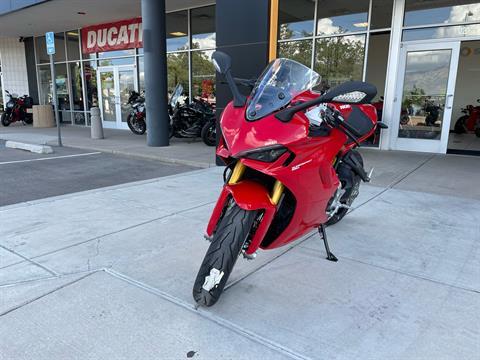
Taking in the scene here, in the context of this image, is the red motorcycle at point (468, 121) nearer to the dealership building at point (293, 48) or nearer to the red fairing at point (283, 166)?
the dealership building at point (293, 48)

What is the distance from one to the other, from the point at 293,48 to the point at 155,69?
3623 millimetres

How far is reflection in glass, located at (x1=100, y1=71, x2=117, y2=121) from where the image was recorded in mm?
14430

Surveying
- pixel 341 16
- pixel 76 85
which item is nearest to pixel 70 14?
pixel 76 85

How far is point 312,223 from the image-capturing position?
8.48 ft

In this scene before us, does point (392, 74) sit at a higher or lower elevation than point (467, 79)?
lower

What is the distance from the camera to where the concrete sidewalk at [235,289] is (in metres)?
2.03

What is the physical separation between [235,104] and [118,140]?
9.05 metres

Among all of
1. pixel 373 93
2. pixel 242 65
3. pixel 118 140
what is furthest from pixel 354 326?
pixel 118 140

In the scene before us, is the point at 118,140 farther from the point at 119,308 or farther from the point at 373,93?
the point at 373,93

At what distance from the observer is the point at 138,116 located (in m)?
11.7

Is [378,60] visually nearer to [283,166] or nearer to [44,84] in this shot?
[283,166]

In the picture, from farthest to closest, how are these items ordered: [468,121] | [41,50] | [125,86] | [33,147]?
[41,50] → [125,86] → [468,121] → [33,147]

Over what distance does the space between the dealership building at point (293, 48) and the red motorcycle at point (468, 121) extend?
0.31ft

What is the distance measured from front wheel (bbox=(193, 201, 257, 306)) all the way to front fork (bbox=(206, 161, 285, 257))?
7cm
